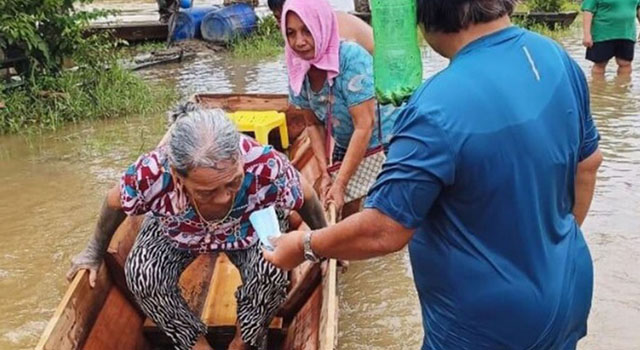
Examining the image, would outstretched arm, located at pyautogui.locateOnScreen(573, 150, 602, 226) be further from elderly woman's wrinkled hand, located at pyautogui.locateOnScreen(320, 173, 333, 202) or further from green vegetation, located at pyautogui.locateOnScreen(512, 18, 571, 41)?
green vegetation, located at pyautogui.locateOnScreen(512, 18, 571, 41)

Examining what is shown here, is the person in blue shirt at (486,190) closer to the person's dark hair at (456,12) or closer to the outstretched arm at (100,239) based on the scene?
the person's dark hair at (456,12)

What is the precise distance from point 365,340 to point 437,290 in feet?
7.46

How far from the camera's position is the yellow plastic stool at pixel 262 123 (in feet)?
18.0

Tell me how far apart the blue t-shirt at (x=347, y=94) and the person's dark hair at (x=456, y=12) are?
2.11 metres

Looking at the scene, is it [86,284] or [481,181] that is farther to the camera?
[86,284]

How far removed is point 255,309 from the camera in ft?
10.2

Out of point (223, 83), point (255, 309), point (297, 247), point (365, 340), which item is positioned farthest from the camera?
point (223, 83)

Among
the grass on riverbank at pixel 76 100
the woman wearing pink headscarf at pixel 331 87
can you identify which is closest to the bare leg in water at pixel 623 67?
the grass on riverbank at pixel 76 100

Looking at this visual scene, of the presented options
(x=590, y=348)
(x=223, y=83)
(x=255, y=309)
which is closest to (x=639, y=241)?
(x=590, y=348)

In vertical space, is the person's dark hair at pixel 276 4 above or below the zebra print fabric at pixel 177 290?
above

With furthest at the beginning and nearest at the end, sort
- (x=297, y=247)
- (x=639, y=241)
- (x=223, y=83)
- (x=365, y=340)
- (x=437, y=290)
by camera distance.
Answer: (x=223, y=83)
(x=639, y=241)
(x=365, y=340)
(x=297, y=247)
(x=437, y=290)

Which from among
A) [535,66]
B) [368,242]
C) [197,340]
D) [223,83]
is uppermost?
[535,66]

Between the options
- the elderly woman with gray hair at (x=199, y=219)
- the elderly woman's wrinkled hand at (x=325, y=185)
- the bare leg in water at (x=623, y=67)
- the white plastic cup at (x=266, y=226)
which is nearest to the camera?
the white plastic cup at (x=266, y=226)

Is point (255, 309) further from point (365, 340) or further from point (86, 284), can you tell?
point (365, 340)
